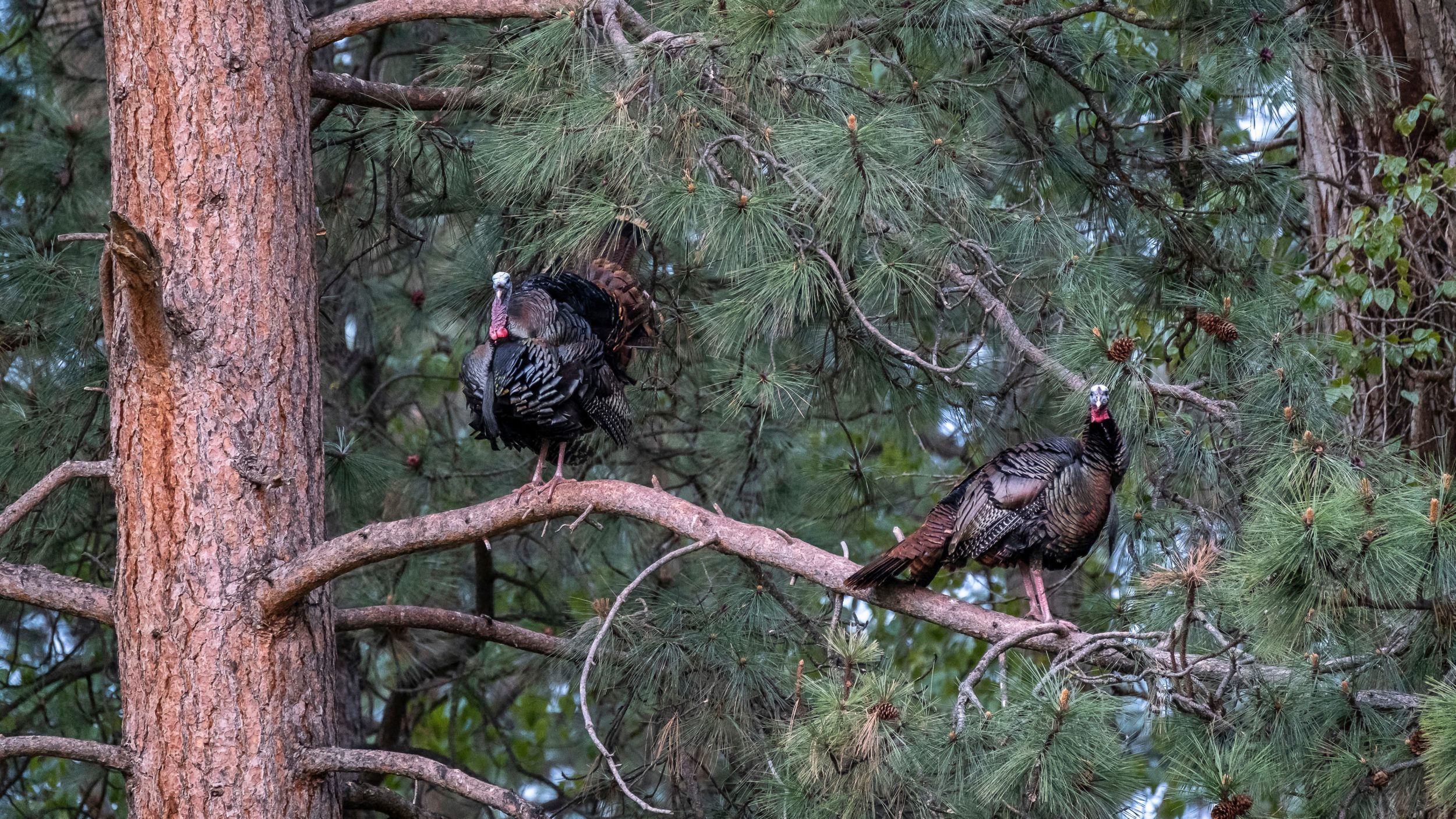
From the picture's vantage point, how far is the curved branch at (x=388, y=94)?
4312 mm

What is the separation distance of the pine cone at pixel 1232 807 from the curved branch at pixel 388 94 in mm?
2814

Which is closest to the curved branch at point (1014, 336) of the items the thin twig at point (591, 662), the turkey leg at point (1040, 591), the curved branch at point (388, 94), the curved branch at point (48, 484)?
the turkey leg at point (1040, 591)

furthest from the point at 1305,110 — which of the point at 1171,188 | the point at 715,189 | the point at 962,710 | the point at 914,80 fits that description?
the point at 962,710

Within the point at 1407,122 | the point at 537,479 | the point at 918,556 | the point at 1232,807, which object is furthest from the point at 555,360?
the point at 1407,122

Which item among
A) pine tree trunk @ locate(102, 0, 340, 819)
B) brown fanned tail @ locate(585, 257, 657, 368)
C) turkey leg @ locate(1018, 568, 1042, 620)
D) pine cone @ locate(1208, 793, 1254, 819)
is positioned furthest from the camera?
brown fanned tail @ locate(585, 257, 657, 368)

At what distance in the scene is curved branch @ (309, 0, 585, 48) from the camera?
13.3ft

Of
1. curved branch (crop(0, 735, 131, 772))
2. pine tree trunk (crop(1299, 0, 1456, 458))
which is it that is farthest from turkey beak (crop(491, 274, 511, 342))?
pine tree trunk (crop(1299, 0, 1456, 458))

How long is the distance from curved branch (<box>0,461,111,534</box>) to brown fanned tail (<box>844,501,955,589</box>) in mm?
1993

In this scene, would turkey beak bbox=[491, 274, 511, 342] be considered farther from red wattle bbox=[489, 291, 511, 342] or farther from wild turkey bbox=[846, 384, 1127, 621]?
wild turkey bbox=[846, 384, 1127, 621]

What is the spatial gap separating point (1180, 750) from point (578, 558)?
364 cm

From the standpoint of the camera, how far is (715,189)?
11.3 feet

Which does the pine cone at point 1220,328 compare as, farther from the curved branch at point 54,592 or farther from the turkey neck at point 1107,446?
the curved branch at point 54,592

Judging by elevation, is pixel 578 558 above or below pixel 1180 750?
below

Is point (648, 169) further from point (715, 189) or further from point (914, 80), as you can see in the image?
point (914, 80)
